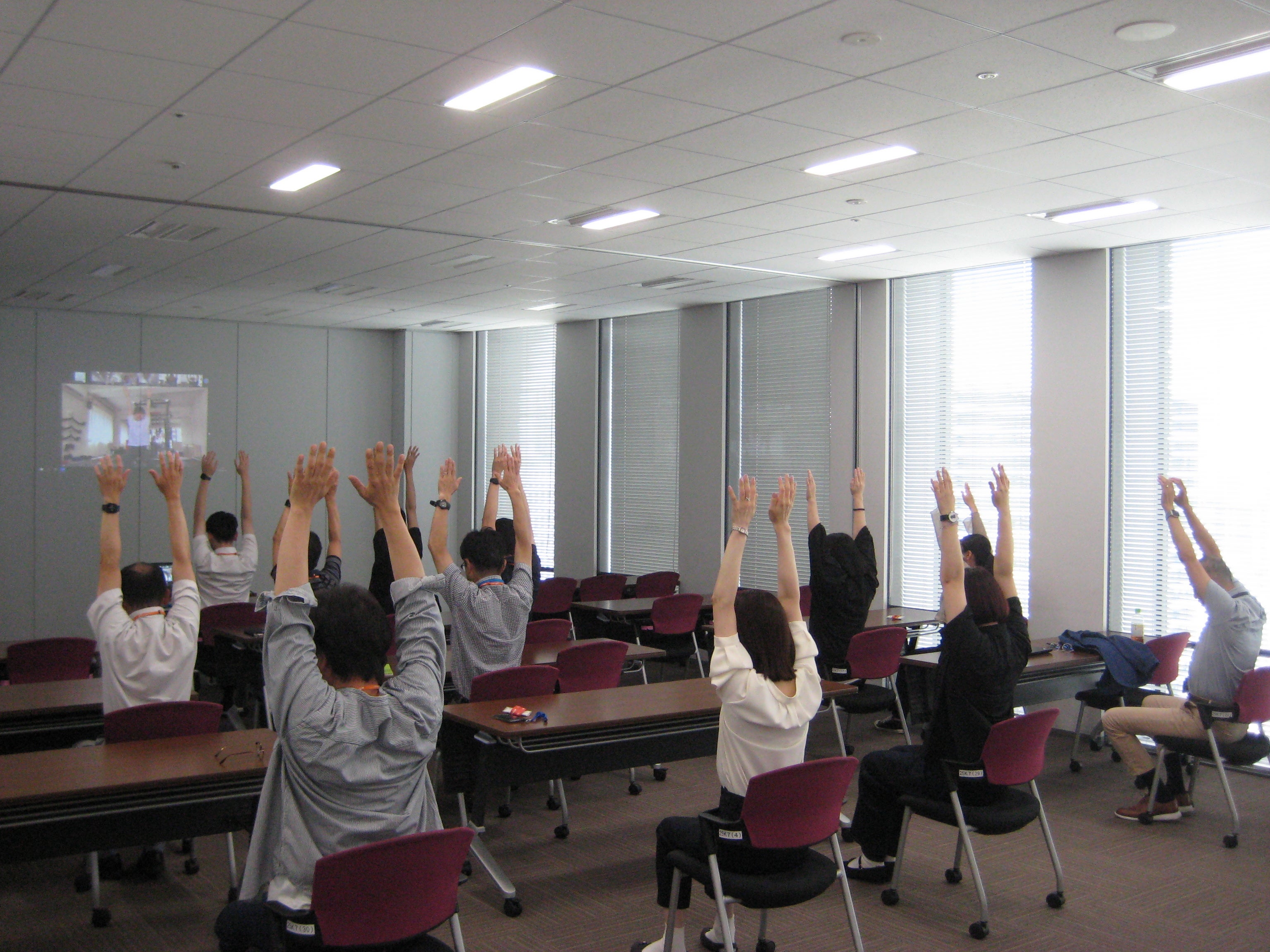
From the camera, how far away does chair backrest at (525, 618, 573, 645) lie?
6672 mm

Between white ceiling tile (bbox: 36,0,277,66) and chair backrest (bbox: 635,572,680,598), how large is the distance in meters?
6.80

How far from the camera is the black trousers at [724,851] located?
11.3 ft

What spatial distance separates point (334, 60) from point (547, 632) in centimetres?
377

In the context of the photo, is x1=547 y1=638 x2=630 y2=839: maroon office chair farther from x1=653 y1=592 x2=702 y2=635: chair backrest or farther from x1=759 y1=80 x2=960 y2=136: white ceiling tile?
x1=759 y1=80 x2=960 y2=136: white ceiling tile

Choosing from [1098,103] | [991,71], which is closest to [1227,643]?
[1098,103]

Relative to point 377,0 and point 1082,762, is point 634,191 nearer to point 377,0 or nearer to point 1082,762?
point 377,0

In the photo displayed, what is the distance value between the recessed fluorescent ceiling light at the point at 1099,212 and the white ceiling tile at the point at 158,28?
4782 mm

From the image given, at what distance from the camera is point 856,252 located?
7895mm

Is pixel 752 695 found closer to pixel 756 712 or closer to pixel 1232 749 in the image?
pixel 756 712

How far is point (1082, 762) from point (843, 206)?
393 centimetres

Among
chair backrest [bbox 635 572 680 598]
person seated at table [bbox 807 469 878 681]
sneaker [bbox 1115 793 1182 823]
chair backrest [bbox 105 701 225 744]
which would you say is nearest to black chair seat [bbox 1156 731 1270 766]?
sneaker [bbox 1115 793 1182 823]

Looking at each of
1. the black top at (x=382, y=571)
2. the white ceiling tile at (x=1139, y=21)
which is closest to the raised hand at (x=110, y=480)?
the black top at (x=382, y=571)

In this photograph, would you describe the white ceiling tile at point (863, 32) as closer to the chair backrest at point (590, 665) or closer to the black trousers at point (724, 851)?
the black trousers at point (724, 851)

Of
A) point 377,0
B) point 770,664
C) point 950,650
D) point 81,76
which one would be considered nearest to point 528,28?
point 377,0
